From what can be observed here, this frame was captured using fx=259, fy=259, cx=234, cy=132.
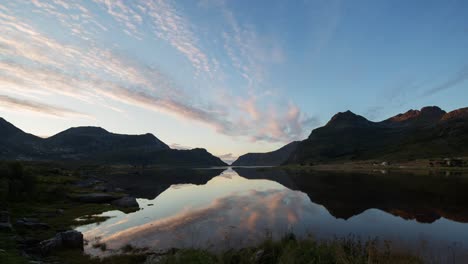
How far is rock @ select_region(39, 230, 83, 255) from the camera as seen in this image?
22.9 metres

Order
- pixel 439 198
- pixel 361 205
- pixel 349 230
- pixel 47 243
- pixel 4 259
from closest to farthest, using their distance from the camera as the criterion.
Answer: pixel 4 259
pixel 47 243
pixel 349 230
pixel 361 205
pixel 439 198

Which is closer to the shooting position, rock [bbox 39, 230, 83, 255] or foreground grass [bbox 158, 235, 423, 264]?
foreground grass [bbox 158, 235, 423, 264]

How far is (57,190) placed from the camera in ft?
191

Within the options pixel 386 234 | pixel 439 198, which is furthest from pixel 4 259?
pixel 439 198

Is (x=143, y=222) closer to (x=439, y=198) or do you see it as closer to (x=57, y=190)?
(x=57, y=190)

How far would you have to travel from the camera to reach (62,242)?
24.6m

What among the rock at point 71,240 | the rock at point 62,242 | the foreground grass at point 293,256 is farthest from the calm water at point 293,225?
the foreground grass at point 293,256

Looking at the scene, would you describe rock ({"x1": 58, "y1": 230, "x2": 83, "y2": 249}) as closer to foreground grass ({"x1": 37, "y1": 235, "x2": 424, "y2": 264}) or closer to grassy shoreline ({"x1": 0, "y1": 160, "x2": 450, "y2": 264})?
grassy shoreline ({"x1": 0, "y1": 160, "x2": 450, "y2": 264})

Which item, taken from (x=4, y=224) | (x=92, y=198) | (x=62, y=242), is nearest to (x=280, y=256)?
(x=62, y=242)

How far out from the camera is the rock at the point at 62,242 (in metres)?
22.9

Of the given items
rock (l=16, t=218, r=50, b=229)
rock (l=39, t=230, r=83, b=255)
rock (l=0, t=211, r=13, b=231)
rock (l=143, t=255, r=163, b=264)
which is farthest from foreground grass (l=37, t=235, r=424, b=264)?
rock (l=16, t=218, r=50, b=229)

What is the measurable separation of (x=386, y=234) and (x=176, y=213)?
105 feet

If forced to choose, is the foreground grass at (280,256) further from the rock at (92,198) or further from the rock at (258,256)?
the rock at (92,198)

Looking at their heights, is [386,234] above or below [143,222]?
above
